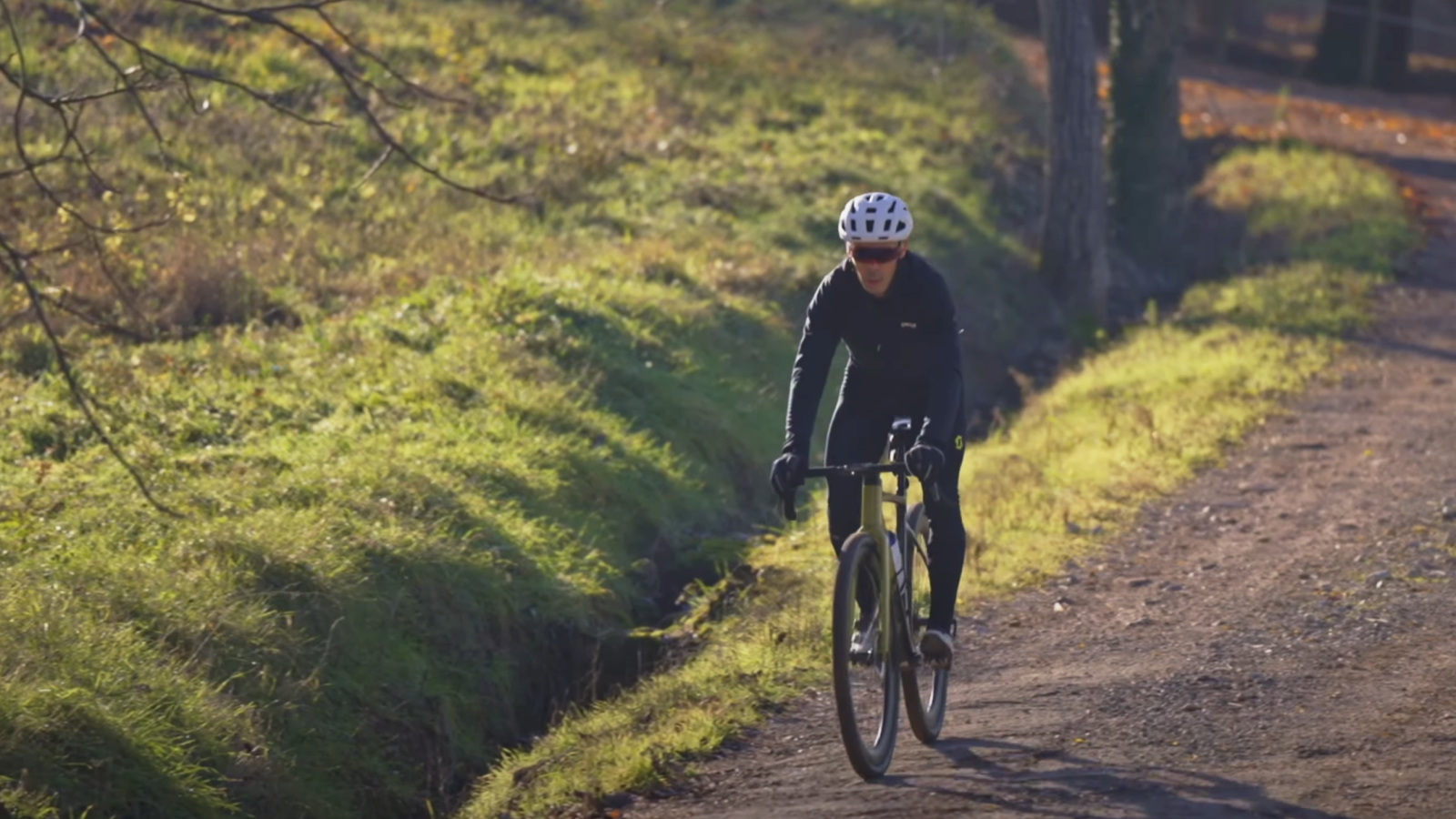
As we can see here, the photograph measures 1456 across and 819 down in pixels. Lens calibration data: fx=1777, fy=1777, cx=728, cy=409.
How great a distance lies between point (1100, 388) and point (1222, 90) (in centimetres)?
1747

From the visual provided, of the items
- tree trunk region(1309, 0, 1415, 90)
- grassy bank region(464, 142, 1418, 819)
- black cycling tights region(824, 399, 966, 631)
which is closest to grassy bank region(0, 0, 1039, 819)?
grassy bank region(464, 142, 1418, 819)

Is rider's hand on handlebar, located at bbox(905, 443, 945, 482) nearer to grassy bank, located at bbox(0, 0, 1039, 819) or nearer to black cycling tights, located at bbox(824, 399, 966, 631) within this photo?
black cycling tights, located at bbox(824, 399, 966, 631)

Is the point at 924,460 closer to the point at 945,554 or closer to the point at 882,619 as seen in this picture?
the point at 882,619

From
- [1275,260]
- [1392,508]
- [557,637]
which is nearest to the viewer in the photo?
[557,637]

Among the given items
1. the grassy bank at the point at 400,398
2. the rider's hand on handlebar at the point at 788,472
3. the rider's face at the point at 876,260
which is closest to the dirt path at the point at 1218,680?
the rider's hand on handlebar at the point at 788,472

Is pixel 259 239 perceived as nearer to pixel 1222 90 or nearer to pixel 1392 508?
pixel 1392 508

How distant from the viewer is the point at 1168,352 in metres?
15.3

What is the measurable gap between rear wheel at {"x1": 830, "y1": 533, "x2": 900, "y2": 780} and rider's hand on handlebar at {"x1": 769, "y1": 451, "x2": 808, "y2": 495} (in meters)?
0.27

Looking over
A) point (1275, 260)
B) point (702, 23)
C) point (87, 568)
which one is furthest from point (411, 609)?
point (702, 23)

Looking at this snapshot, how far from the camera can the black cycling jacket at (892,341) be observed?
630 cm

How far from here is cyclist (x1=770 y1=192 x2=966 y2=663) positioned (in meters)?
6.17

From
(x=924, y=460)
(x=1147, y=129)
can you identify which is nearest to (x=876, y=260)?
(x=924, y=460)

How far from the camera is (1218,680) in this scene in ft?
23.5

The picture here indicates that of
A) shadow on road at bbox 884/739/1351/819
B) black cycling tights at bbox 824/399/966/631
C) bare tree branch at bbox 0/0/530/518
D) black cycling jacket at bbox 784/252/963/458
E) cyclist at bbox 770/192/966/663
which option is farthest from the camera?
bare tree branch at bbox 0/0/530/518
